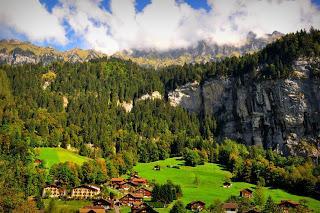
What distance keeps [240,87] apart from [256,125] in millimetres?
21461

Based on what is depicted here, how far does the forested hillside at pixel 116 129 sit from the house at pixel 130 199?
53.2 ft

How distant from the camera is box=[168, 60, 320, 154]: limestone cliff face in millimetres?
163625

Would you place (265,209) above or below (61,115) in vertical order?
below

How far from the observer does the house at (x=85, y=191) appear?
105438mm

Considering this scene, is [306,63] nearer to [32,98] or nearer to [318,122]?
[318,122]

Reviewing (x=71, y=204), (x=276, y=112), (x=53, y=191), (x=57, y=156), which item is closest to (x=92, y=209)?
(x=71, y=204)

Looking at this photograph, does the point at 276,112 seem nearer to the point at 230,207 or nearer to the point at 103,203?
the point at 230,207

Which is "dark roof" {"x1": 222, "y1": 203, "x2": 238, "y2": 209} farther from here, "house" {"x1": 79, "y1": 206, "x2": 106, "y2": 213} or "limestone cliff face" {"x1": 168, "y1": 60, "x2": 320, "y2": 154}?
"limestone cliff face" {"x1": 168, "y1": 60, "x2": 320, "y2": 154}

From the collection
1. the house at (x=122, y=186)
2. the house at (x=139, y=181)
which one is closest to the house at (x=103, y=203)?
the house at (x=122, y=186)

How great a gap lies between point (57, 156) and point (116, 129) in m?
44.9

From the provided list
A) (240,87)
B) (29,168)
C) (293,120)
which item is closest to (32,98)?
(29,168)

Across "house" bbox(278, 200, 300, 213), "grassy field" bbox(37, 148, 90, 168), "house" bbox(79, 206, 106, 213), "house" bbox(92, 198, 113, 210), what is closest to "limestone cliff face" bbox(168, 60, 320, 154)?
"house" bbox(278, 200, 300, 213)

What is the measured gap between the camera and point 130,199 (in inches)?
4077

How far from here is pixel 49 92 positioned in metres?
189
